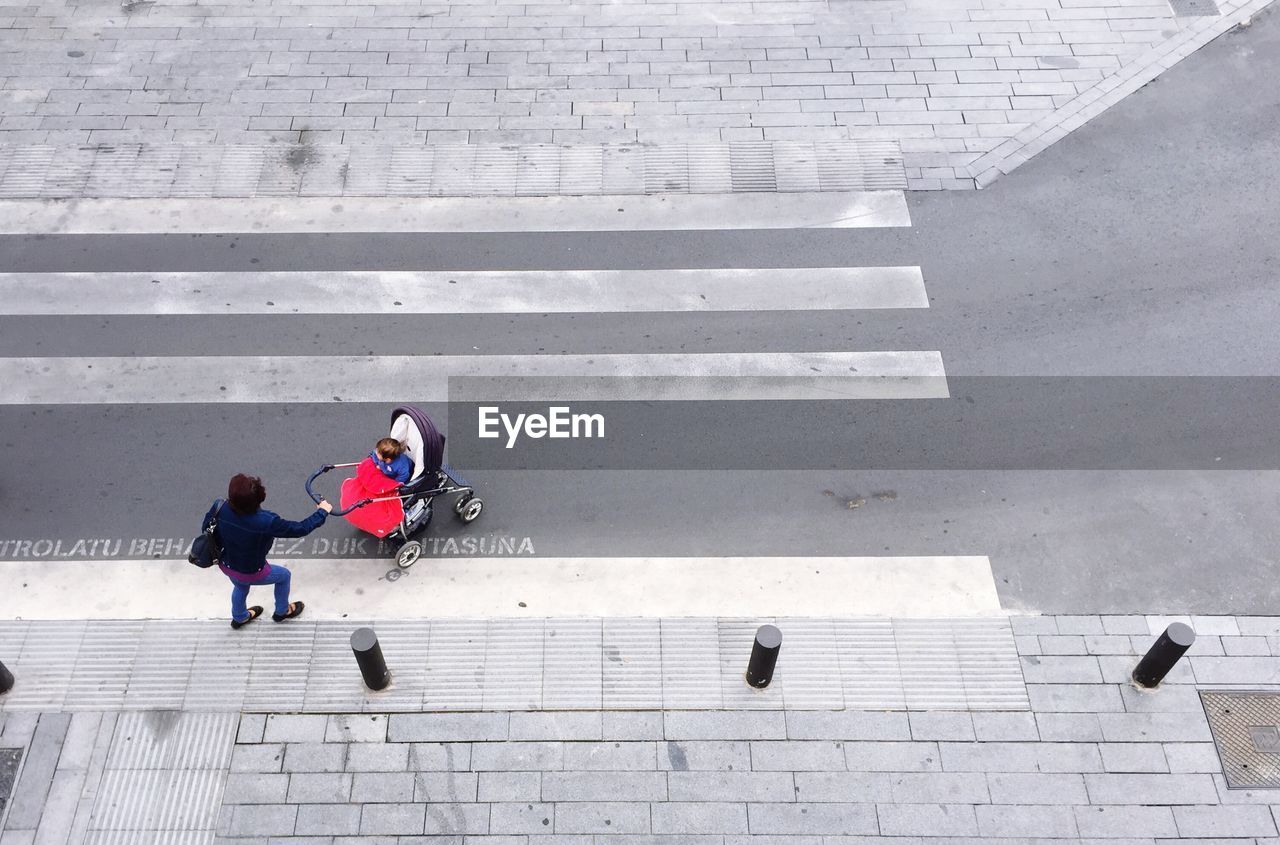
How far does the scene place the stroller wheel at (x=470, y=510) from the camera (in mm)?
9008

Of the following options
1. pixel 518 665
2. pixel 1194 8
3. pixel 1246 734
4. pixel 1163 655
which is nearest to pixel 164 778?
pixel 518 665

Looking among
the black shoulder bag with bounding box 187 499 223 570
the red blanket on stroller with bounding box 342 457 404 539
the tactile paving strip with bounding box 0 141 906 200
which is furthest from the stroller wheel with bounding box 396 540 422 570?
the tactile paving strip with bounding box 0 141 906 200

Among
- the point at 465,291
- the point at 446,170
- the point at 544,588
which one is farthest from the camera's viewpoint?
the point at 446,170

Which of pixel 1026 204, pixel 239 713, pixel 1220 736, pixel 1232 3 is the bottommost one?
pixel 239 713

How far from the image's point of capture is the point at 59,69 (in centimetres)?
1320

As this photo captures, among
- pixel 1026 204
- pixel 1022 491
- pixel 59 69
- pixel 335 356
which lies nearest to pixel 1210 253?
pixel 1026 204

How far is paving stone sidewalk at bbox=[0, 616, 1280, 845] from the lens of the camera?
24.2ft

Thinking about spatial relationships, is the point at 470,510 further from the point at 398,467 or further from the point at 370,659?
the point at 370,659

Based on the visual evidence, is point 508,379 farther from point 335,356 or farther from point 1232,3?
point 1232,3

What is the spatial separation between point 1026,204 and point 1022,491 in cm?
377

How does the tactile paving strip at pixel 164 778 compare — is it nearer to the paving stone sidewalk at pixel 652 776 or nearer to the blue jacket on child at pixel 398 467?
the paving stone sidewalk at pixel 652 776

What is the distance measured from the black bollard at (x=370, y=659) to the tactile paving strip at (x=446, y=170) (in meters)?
5.70

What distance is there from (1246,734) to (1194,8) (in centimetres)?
989

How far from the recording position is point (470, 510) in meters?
9.03
